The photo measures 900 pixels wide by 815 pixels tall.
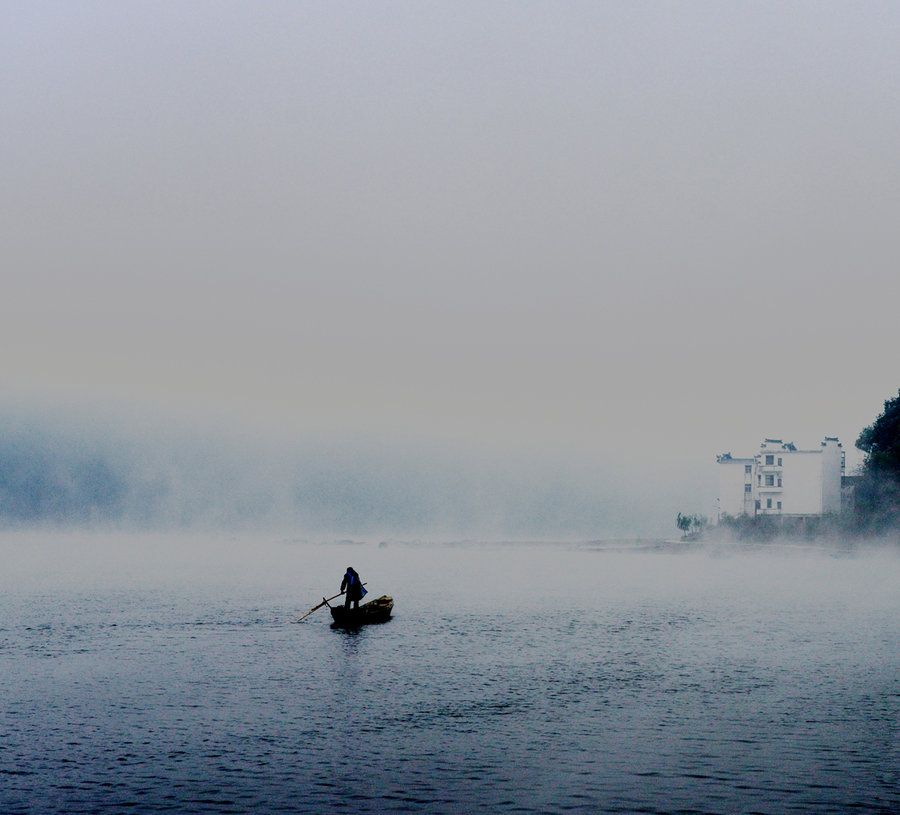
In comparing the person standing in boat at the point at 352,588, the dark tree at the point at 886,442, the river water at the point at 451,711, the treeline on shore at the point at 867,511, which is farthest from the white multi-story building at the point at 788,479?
the person standing in boat at the point at 352,588

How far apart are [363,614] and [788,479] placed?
118 metres

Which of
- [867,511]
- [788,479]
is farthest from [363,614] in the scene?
[788,479]

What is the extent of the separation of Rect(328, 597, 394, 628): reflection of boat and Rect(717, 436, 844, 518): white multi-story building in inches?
4426

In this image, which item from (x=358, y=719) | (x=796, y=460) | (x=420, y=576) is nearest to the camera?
(x=358, y=719)

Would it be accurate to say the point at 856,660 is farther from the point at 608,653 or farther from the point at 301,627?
the point at 301,627

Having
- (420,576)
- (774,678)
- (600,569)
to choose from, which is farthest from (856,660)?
(600,569)

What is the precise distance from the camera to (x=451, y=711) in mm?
30219

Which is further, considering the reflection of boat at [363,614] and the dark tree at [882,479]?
the dark tree at [882,479]

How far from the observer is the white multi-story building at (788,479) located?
6196 inches

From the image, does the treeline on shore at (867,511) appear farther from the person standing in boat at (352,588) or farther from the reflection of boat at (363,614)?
the person standing in boat at (352,588)

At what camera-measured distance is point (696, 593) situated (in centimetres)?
8712

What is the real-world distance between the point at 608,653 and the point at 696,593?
44.2m

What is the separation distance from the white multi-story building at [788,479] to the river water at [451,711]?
9300cm

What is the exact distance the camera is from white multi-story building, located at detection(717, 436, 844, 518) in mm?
157375
